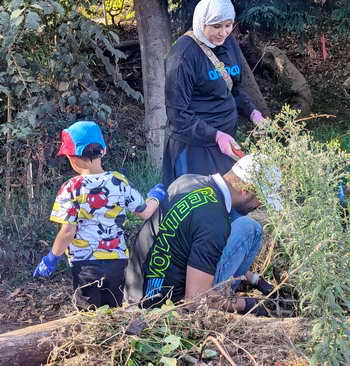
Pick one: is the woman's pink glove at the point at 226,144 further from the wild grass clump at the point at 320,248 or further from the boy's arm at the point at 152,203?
the wild grass clump at the point at 320,248

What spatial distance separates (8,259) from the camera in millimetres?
5320

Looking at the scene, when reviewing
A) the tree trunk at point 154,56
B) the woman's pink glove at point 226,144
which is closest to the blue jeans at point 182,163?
the woman's pink glove at point 226,144

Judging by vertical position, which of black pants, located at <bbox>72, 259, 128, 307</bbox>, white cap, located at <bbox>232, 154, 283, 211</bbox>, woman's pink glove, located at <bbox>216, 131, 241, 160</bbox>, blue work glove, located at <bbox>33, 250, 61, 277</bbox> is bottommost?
black pants, located at <bbox>72, 259, 128, 307</bbox>

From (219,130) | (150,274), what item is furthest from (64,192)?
(219,130)

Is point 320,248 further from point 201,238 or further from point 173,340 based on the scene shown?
point 201,238

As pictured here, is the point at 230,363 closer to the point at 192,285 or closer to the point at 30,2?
the point at 192,285

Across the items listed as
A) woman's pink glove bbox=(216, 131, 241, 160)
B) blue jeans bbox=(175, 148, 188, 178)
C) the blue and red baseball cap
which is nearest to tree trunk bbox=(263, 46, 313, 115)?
blue jeans bbox=(175, 148, 188, 178)

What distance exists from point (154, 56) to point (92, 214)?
3967 millimetres

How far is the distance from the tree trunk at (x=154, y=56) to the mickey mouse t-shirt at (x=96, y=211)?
3525mm

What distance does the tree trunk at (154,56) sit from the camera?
24.9 feet

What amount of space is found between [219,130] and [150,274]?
134 cm

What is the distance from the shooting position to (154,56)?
25.0 ft

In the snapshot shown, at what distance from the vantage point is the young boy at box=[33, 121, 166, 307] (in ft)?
12.9

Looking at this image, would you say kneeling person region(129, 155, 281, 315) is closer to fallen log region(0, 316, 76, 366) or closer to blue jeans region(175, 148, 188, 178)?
fallen log region(0, 316, 76, 366)
